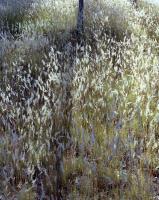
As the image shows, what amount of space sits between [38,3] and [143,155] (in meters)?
6.77

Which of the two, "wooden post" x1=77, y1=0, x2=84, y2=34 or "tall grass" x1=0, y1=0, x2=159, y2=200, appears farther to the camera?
"wooden post" x1=77, y1=0, x2=84, y2=34

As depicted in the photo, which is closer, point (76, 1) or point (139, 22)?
point (139, 22)

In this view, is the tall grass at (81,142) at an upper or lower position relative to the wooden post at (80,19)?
lower

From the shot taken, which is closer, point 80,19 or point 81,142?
point 81,142

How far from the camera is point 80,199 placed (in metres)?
2.60

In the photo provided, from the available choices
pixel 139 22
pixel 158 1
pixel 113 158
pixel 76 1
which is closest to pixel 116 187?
pixel 113 158

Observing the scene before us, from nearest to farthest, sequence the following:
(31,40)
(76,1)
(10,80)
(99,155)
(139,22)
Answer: (99,155), (10,80), (31,40), (139,22), (76,1)

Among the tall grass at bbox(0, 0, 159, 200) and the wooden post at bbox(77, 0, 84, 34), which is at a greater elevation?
the wooden post at bbox(77, 0, 84, 34)

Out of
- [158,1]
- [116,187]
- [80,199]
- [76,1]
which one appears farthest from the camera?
[158,1]

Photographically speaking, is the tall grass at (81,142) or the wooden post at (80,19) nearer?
the tall grass at (81,142)

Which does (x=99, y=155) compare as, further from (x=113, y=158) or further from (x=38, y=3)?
(x=38, y=3)

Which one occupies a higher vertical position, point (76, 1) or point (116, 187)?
point (76, 1)

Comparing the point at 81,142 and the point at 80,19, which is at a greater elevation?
the point at 80,19

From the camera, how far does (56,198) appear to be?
2650 millimetres
